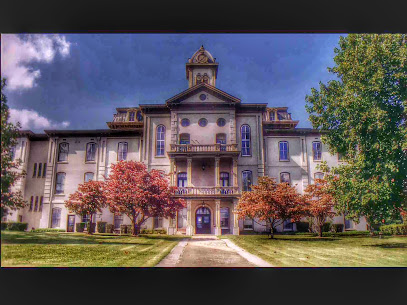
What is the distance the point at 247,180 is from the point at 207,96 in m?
2.72

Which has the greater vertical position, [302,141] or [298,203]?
[302,141]

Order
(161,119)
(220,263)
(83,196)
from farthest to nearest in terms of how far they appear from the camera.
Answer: (161,119) → (83,196) → (220,263)

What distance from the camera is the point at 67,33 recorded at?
8.88m

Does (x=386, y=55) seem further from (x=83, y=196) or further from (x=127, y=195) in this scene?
(x=83, y=196)

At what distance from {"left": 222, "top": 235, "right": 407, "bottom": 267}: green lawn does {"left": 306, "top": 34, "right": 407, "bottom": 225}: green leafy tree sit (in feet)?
2.36


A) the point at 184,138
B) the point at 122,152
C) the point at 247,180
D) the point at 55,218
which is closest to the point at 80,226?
the point at 55,218

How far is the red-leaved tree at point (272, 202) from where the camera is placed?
914 cm

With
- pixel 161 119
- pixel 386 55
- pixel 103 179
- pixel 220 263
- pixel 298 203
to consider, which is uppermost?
pixel 386 55

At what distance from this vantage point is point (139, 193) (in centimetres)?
880

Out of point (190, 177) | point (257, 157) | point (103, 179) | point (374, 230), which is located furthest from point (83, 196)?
point (374, 230)

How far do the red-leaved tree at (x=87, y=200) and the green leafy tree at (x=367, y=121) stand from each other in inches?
249

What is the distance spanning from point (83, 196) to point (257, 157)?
4983mm

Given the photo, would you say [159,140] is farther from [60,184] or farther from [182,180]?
[60,184]

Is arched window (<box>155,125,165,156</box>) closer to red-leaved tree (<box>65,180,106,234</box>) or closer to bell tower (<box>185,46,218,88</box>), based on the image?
bell tower (<box>185,46,218,88</box>)
